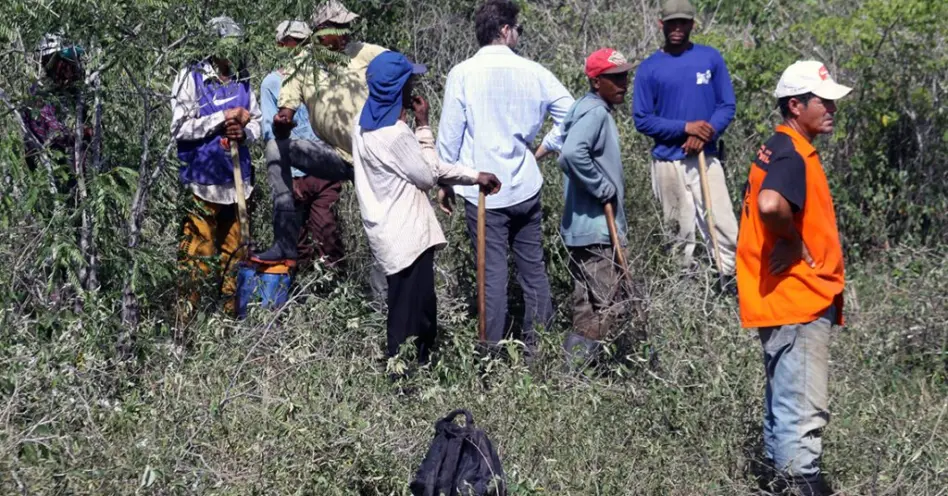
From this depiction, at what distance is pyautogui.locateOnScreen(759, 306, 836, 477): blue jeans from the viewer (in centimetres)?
508

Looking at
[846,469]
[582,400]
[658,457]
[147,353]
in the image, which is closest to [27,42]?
[147,353]

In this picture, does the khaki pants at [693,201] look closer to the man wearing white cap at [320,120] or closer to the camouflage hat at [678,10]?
the camouflage hat at [678,10]

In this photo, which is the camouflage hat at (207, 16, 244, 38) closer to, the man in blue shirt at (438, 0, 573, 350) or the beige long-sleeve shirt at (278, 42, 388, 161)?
the beige long-sleeve shirt at (278, 42, 388, 161)

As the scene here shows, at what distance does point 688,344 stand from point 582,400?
646 mm

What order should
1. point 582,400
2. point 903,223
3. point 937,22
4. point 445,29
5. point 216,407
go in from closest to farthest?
1. point 216,407
2. point 582,400
3. point 937,22
4. point 903,223
5. point 445,29

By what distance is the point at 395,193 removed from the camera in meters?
6.31

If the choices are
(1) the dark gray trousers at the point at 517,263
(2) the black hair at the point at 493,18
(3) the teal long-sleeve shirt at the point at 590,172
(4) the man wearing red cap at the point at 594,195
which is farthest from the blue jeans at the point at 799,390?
(2) the black hair at the point at 493,18

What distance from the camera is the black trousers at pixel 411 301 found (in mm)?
6406

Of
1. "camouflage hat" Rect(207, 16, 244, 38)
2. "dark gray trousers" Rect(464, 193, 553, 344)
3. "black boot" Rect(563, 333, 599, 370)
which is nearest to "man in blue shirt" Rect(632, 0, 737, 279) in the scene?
"dark gray trousers" Rect(464, 193, 553, 344)

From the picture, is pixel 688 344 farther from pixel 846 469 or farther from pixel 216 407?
pixel 216 407

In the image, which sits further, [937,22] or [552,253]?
[937,22]

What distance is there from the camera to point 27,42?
622 centimetres

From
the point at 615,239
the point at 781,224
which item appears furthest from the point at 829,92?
the point at 615,239

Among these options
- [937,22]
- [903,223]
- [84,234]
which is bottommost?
[903,223]
